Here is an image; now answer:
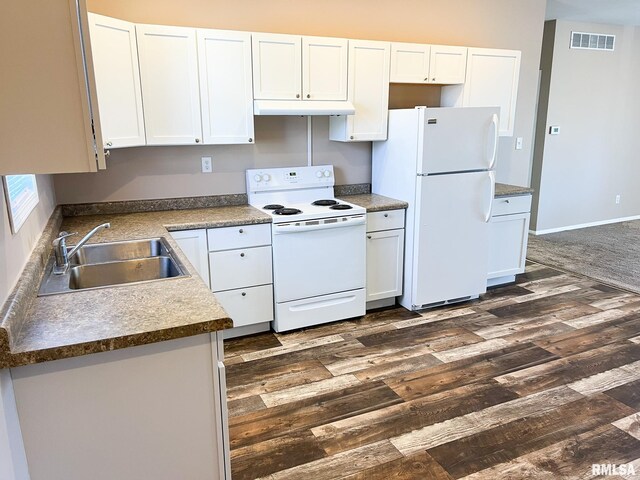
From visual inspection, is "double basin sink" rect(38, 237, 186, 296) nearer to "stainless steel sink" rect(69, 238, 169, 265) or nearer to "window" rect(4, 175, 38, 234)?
"stainless steel sink" rect(69, 238, 169, 265)

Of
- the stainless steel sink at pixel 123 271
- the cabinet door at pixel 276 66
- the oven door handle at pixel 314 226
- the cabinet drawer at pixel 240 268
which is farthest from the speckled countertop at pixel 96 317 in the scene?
the cabinet door at pixel 276 66

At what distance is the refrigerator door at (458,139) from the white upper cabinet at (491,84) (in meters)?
0.48

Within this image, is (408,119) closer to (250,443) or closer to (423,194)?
(423,194)

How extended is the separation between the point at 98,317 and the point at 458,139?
290 centimetres

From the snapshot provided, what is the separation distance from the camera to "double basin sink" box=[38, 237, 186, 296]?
206 centimetres

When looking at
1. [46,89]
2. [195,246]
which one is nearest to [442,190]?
[195,246]

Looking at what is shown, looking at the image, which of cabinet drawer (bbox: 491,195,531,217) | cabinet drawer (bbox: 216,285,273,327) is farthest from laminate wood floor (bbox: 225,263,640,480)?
cabinet drawer (bbox: 491,195,531,217)

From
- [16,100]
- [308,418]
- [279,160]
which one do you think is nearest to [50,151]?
[16,100]

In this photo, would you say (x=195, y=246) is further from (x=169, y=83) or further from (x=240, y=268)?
(x=169, y=83)

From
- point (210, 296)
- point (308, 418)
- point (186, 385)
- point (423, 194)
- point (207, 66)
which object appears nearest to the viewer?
point (186, 385)

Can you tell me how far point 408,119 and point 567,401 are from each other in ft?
7.18

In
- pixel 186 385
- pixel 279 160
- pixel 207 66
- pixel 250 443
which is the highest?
pixel 207 66

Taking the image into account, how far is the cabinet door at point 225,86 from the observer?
3090 millimetres

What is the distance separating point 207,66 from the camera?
3.10 meters
